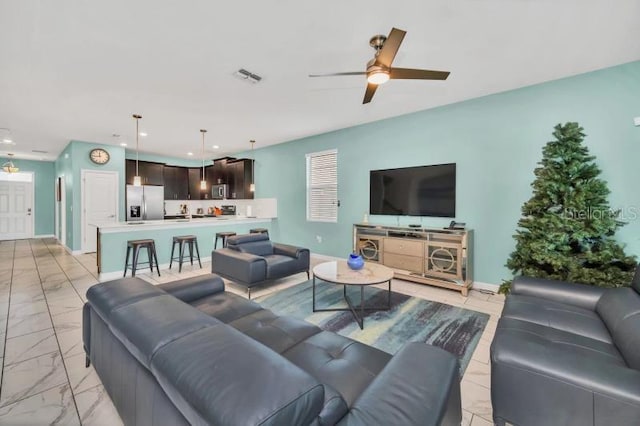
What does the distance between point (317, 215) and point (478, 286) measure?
334cm

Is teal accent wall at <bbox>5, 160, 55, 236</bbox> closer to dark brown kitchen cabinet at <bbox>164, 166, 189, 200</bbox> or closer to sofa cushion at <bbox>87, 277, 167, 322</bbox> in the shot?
dark brown kitchen cabinet at <bbox>164, 166, 189, 200</bbox>

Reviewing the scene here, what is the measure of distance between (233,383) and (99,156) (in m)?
7.96

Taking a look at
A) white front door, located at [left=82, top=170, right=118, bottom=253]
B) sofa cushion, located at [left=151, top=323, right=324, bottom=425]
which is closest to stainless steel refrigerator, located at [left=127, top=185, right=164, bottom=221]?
white front door, located at [left=82, top=170, right=118, bottom=253]

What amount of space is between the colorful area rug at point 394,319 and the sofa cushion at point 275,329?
93cm

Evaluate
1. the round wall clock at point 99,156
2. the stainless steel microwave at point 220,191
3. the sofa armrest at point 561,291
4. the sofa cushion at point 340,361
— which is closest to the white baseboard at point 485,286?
the sofa armrest at point 561,291

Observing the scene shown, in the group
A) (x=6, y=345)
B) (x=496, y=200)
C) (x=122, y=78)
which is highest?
(x=122, y=78)

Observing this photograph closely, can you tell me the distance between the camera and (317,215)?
6.09 meters

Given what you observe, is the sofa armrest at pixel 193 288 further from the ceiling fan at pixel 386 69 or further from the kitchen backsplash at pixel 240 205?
the kitchen backsplash at pixel 240 205

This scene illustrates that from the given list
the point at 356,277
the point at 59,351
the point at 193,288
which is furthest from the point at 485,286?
the point at 59,351

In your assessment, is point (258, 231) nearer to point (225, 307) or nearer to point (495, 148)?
point (225, 307)

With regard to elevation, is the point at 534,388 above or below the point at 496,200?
below

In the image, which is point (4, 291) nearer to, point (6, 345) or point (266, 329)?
point (6, 345)

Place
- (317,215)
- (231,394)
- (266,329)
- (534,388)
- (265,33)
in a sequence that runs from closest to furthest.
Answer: (231,394), (534,388), (266,329), (265,33), (317,215)

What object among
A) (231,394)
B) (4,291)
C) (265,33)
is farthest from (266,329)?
(4,291)
